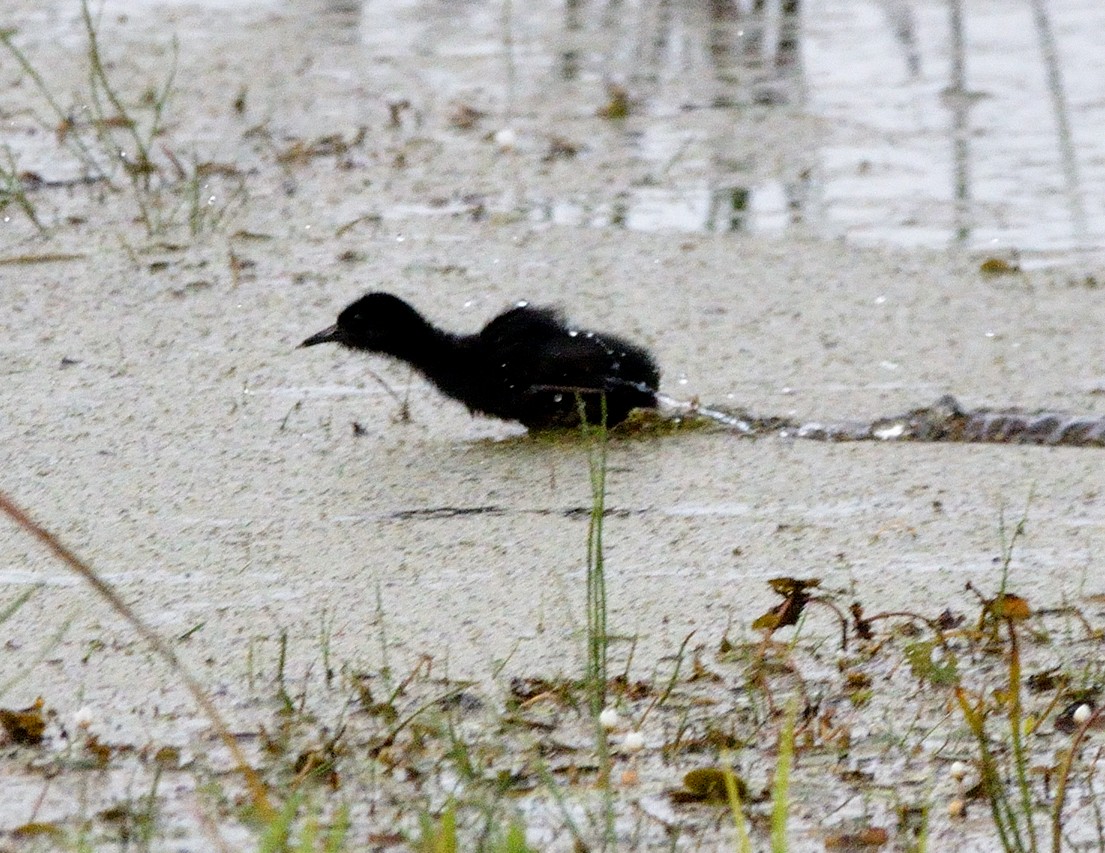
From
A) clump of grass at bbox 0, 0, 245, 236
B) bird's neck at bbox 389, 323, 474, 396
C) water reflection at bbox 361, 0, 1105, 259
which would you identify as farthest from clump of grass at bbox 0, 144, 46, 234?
bird's neck at bbox 389, 323, 474, 396

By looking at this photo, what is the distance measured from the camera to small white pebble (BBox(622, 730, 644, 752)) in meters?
3.13

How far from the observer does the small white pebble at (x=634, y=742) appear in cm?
313

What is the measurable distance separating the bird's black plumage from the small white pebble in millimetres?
1766

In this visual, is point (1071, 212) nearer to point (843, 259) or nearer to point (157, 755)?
point (843, 259)

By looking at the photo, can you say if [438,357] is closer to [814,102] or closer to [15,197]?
[15,197]

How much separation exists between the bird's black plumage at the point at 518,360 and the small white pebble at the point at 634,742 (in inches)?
69.5

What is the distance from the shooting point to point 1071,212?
7.01 meters

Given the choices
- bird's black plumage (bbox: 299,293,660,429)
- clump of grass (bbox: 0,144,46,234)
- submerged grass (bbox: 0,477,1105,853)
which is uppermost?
clump of grass (bbox: 0,144,46,234)

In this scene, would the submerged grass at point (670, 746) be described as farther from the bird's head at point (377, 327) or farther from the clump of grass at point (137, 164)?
the clump of grass at point (137, 164)

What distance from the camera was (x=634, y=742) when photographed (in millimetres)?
3125

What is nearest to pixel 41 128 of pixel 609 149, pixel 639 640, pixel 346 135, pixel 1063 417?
pixel 346 135

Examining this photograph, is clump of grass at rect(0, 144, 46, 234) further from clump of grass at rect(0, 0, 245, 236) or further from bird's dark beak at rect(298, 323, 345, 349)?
bird's dark beak at rect(298, 323, 345, 349)

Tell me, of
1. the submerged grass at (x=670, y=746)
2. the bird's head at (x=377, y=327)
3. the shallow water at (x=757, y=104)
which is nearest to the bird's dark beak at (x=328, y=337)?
the bird's head at (x=377, y=327)

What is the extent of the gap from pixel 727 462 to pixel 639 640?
1.13 m
